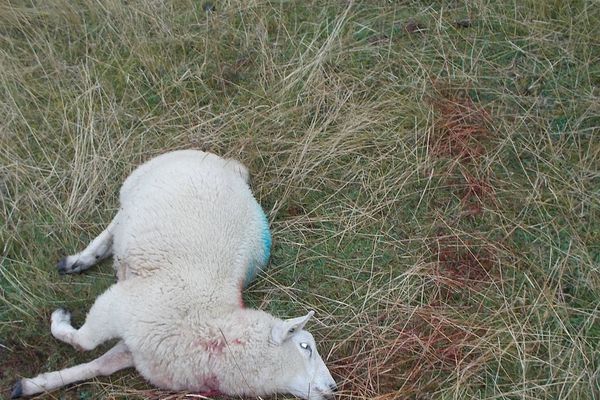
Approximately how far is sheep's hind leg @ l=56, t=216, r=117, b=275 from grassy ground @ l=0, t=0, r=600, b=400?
0.07 meters

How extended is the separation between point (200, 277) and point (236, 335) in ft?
1.45

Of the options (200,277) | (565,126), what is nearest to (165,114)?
(200,277)

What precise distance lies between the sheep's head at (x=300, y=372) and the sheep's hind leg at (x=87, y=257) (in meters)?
1.59

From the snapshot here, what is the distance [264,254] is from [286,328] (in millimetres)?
994

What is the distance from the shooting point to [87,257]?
16.4 ft

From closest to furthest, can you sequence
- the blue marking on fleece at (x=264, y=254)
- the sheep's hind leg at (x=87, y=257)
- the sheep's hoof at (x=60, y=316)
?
the sheep's hoof at (x=60, y=316) < the blue marking on fleece at (x=264, y=254) < the sheep's hind leg at (x=87, y=257)

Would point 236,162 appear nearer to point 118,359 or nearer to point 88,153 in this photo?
point 88,153

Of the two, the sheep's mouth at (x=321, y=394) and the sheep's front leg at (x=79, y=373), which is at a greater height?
the sheep's front leg at (x=79, y=373)

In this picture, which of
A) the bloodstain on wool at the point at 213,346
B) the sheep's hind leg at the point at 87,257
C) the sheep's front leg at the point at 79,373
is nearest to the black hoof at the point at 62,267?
the sheep's hind leg at the point at 87,257

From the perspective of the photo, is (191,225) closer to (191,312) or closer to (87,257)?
(191,312)

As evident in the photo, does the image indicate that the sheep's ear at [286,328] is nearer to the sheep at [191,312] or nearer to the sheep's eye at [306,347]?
the sheep at [191,312]

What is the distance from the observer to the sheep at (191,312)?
13.4 feet

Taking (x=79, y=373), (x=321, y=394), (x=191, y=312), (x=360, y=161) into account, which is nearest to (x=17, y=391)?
(x=79, y=373)

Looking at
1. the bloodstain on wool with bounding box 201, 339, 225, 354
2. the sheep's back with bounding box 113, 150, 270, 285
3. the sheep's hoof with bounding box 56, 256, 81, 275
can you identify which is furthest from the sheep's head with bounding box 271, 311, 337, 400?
the sheep's hoof with bounding box 56, 256, 81, 275
